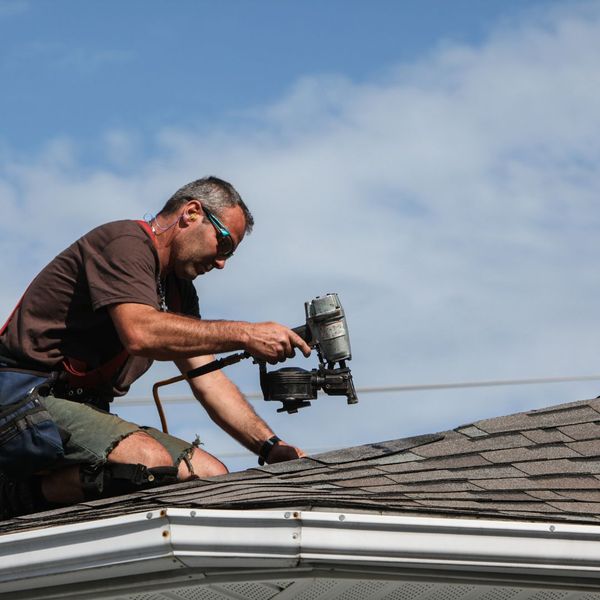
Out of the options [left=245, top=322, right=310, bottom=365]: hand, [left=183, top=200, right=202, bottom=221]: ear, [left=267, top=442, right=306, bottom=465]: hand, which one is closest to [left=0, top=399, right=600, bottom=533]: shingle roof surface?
[left=245, top=322, right=310, bottom=365]: hand

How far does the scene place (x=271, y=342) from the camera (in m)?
4.89

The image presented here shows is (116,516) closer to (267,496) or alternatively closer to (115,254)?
(267,496)

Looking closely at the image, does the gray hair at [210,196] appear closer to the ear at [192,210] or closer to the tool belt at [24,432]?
the ear at [192,210]

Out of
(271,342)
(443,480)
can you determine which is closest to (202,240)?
(271,342)

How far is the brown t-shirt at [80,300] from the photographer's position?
4934 millimetres

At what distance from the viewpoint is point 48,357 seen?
5.02m

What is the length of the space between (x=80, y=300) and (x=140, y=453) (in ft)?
2.35

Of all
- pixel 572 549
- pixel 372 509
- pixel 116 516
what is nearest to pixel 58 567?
pixel 116 516

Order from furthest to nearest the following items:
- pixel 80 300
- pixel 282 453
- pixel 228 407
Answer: pixel 228 407 → pixel 282 453 → pixel 80 300

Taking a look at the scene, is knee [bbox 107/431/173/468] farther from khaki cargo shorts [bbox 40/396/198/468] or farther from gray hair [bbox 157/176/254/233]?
gray hair [bbox 157/176/254/233]

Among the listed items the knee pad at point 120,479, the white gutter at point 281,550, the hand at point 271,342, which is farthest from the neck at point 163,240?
the white gutter at point 281,550

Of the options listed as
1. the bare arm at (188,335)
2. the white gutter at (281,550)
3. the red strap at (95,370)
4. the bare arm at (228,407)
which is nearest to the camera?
the white gutter at (281,550)

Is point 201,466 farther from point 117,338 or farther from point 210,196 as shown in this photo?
point 210,196

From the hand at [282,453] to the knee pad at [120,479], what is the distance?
89cm
